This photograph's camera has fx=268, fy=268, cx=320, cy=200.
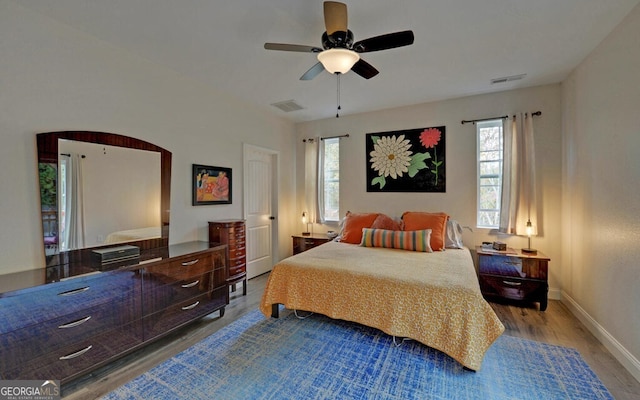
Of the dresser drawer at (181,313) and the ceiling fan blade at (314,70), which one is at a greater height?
the ceiling fan blade at (314,70)

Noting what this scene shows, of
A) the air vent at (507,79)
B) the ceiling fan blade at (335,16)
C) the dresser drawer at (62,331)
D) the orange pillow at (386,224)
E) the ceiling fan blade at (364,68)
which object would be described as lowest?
the dresser drawer at (62,331)

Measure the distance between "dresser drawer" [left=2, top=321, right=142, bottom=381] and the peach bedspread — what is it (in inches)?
46.6

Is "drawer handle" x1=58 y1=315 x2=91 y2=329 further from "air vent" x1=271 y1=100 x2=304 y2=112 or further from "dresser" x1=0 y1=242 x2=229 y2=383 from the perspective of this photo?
"air vent" x1=271 y1=100 x2=304 y2=112

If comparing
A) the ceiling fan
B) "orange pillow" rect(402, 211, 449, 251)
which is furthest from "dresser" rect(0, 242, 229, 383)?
"orange pillow" rect(402, 211, 449, 251)

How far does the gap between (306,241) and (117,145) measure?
2.92m

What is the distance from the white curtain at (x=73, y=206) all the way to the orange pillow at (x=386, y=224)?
3270 mm

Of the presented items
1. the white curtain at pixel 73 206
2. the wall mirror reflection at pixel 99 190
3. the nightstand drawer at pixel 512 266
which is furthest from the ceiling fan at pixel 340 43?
the nightstand drawer at pixel 512 266

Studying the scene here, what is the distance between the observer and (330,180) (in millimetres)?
4961

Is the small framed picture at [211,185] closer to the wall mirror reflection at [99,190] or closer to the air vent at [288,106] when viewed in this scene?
the wall mirror reflection at [99,190]

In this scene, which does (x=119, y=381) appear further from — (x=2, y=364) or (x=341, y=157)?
(x=341, y=157)

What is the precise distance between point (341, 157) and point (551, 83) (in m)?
3.01

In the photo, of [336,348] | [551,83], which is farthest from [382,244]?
[551,83]

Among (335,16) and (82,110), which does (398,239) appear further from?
(82,110)

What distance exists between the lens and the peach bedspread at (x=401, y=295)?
201cm
